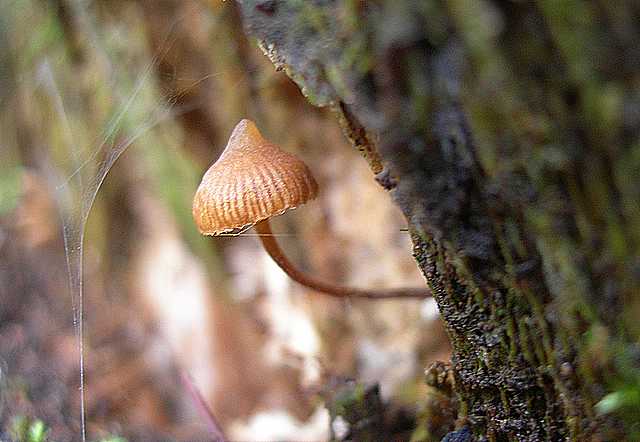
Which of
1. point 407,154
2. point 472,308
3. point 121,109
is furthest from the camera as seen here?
point 121,109

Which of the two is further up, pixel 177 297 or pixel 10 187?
pixel 10 187

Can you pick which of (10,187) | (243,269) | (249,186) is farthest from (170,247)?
(249,186)

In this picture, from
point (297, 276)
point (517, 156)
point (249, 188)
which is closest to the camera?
point (517, 156)

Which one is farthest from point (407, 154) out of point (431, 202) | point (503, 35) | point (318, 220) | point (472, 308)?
point (318, 220)

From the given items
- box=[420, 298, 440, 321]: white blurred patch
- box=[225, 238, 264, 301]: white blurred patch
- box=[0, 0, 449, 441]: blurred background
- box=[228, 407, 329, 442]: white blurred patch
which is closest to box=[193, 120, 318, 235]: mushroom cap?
box=[0, 0, 449, 441]: blurred background

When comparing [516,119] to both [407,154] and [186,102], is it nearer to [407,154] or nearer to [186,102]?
[407,154]

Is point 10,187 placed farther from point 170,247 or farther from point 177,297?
point 177,297
